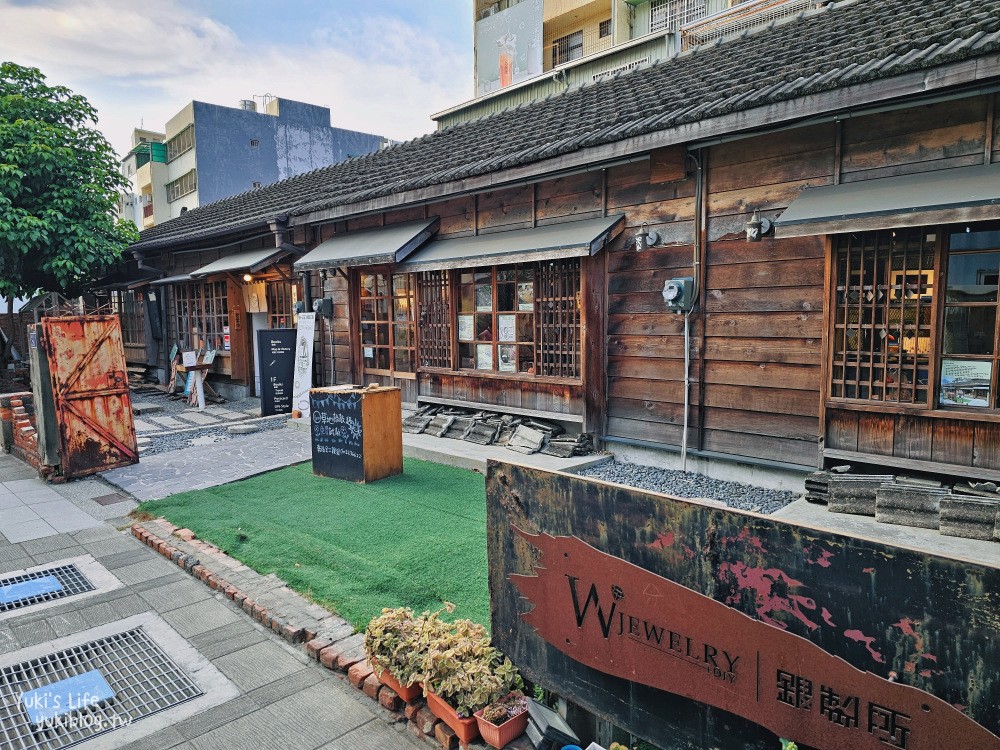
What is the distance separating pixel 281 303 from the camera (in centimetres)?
1425

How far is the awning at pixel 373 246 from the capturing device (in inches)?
379

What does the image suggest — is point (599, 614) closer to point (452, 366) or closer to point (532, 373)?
point (532, 373)

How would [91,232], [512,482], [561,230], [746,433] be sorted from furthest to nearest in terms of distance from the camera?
[91,232] < [561,230] < [746,433] < [512,482]

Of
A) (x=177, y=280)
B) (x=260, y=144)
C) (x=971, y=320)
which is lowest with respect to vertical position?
(x=971, y=320)

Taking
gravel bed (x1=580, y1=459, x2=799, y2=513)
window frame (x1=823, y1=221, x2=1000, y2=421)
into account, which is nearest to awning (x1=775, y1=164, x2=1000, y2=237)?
window frame (x1=823, y1=221, x2=1000, y2=421)

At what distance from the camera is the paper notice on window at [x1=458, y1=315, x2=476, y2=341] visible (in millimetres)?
9562

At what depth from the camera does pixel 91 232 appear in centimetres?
1442

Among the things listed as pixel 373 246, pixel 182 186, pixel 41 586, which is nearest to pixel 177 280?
pixel 373 246

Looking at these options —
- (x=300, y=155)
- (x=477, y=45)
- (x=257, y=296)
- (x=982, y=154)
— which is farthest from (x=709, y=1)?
(x=300, y=155)

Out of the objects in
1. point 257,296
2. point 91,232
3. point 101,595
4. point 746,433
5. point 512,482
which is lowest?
point 101,595

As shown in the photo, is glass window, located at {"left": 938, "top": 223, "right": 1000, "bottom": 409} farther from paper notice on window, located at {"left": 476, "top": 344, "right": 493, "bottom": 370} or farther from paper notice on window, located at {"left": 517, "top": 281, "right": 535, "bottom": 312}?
paper notice on window, located at {"left": 476, "top": 344, "right": 493, "bottom": 370}

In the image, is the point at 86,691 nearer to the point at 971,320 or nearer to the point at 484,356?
the point at 484,356

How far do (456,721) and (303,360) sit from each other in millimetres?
9772

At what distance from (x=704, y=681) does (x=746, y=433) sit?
16.3ft
